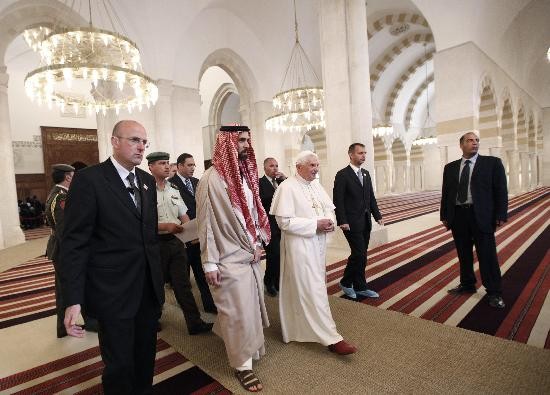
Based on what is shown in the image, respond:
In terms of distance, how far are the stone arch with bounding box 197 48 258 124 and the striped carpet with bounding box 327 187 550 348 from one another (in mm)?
7501

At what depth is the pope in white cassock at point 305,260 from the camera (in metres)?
2.22

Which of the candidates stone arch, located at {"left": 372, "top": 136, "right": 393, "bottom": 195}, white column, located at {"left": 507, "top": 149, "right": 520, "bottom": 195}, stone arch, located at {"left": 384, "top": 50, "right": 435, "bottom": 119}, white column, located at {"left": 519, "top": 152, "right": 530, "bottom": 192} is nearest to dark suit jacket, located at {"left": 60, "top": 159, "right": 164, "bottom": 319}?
white column, located at {"left": 507, "top": 149, "right": 520, "bottom": 195}

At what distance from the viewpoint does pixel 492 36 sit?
9.70 metres

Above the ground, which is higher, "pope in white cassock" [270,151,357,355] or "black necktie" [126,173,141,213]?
"black necktie" [126,173,141,213]

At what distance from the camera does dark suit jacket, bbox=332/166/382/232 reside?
315 centimetres

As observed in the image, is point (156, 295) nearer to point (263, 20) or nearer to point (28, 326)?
point (28, 326)

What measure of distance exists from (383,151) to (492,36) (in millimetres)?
8885

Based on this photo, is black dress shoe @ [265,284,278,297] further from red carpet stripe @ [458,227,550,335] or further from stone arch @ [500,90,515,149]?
stone arch @ [500,90,515,149]

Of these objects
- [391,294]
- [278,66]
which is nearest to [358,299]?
[391,294]

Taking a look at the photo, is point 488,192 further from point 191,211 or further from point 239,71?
point 239,71

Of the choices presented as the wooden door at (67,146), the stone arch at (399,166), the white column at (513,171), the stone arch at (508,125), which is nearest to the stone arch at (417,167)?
the stone arch at (399,166)

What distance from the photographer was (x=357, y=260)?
312 centimetres

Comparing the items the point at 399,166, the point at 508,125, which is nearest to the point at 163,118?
the point at 508,125

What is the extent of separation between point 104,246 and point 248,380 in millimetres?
1087
